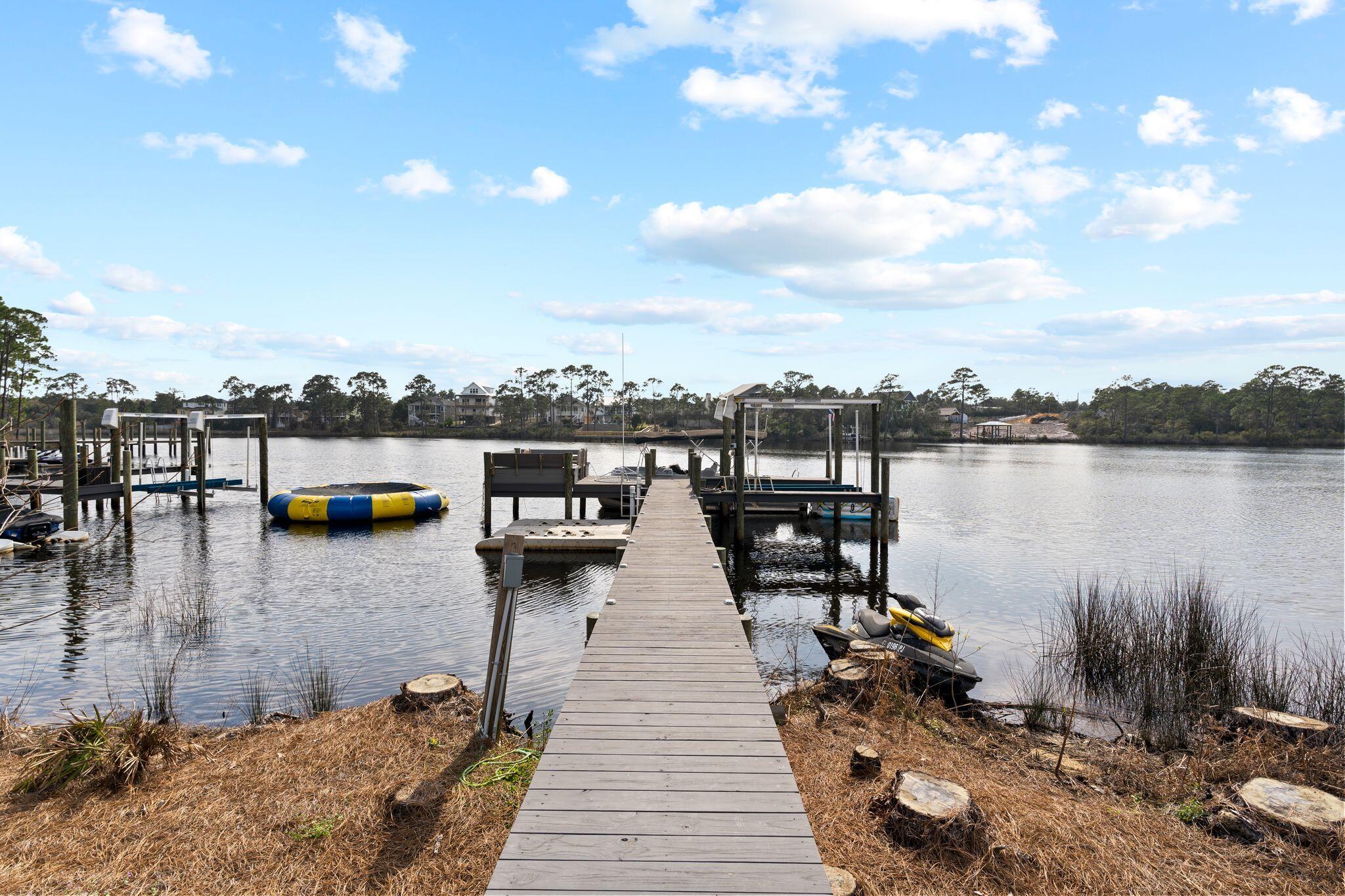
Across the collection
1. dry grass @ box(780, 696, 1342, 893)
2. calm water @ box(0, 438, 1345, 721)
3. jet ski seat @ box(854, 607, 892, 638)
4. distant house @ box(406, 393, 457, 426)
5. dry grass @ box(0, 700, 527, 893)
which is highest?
distant house @ box(406, 393, 457, 426)

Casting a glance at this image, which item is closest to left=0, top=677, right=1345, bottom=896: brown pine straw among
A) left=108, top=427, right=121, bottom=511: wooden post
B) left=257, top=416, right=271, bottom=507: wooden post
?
left=108, top=427, right=121, bottom=511: wooden post

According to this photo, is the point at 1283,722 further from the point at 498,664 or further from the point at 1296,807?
the point at 498,664

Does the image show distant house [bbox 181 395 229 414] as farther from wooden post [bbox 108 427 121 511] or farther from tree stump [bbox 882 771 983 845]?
tree stump [bbox 882 771 983 845]

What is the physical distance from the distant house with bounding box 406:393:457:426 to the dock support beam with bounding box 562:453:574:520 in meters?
108

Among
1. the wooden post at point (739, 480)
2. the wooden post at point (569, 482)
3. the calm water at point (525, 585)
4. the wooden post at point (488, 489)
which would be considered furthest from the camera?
the wooden post at point (488, 489)

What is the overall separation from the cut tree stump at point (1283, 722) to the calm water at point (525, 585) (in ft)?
9.29

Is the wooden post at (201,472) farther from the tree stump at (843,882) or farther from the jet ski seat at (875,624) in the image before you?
the tree stump at (843,882)

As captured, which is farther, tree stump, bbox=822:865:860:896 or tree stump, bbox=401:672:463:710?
tree stump, bbox=401:672:463:710

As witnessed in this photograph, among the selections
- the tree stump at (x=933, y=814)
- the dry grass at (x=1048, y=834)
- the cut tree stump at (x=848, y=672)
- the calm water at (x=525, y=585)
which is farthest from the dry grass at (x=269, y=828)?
the cut tree stump at (x=848, y=672)

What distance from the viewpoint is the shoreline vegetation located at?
4234 mm

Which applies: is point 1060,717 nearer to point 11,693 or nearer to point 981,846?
point 981,846

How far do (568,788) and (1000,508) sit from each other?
29.3m

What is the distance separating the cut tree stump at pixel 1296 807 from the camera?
471cm

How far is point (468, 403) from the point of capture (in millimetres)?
131000
